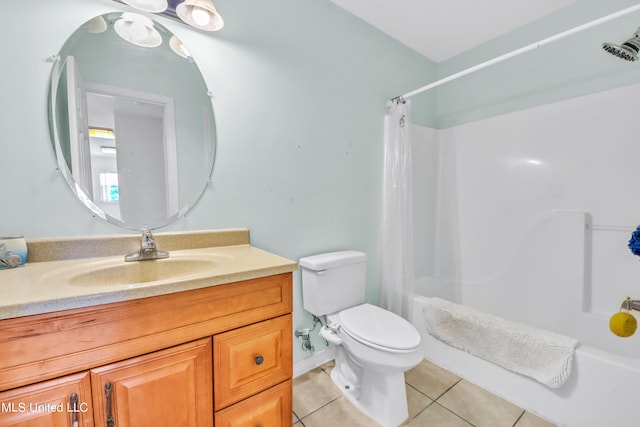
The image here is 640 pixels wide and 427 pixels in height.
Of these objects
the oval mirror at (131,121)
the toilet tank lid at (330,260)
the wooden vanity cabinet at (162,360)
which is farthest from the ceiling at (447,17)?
the wooden vanity cabinet at (162,360)

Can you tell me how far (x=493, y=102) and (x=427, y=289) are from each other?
62.8 inches

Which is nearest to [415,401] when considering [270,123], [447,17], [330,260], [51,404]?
[330,260]

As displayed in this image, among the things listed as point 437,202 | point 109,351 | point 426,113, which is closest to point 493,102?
point 426,113

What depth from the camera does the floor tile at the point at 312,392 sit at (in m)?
1.42

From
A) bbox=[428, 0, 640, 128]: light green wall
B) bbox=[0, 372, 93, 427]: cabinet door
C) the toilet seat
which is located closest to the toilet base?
the toilet seat

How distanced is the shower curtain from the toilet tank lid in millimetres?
350

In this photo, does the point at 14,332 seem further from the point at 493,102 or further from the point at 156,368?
the point at 493,102

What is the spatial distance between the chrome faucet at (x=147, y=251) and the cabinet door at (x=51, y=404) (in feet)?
1.53

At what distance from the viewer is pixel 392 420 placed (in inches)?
50.5

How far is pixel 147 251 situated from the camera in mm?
1037

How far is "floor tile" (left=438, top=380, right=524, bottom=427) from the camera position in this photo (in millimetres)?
1323

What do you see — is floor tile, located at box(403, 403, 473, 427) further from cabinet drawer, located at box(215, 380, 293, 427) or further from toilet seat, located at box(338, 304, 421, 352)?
cabinet drawer, located at box(215, 380, 293, 427)

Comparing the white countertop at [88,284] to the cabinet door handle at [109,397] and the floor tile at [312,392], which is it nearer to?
the cabinet door handle at [109,397]

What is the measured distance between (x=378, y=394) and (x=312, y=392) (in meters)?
0.41
